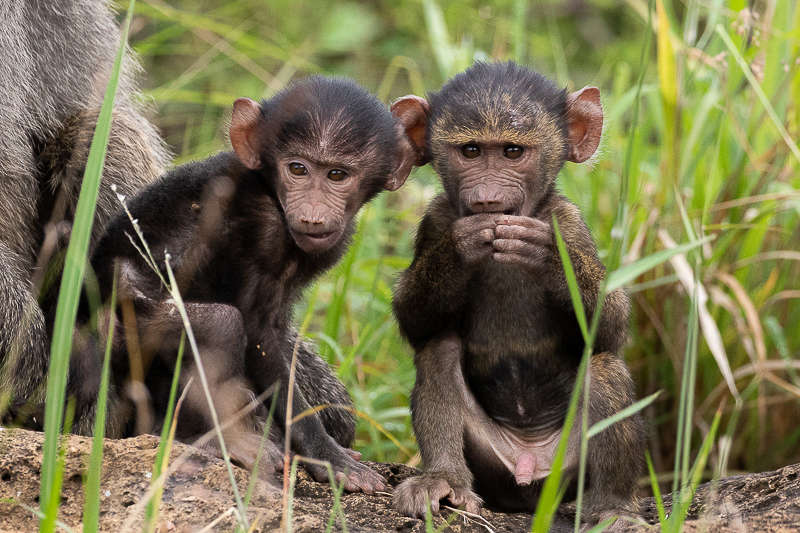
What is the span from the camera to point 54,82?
3254mm

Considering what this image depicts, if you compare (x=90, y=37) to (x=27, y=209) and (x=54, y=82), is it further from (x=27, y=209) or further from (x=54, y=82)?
(x=27, y=209)

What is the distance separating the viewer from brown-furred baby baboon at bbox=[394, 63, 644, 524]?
2.58 m

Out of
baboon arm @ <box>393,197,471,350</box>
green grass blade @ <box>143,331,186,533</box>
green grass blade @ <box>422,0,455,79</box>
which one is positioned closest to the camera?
green grass blade @ <box>143,331,186,533</box>

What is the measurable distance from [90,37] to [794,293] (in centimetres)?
284

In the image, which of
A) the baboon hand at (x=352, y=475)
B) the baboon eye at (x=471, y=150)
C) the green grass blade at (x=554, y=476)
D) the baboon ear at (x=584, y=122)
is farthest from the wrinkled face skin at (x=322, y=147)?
the green grass blade at (x=554, y=476)

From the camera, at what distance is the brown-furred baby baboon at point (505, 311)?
2.58 meters

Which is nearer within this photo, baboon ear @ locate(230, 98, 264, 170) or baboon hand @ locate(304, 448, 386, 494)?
baboon hand @ locate(304, 448, 386, 494)

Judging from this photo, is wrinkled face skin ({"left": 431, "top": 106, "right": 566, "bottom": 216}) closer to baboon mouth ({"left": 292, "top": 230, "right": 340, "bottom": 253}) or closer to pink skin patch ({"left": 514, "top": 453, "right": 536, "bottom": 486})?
baboon mouth ({"left": 292, "top": 230, "right": 340, "bottom": 253})

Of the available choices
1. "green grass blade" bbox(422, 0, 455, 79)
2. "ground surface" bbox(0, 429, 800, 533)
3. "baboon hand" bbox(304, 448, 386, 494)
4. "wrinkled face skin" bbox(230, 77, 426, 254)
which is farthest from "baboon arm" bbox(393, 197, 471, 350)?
"green grass blade" bbox(422, 0, 455, 79)

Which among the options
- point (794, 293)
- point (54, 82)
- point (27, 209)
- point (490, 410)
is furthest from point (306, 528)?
point (794, 293)

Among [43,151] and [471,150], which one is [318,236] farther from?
[43,151]

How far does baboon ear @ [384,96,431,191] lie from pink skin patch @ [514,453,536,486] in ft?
3.03

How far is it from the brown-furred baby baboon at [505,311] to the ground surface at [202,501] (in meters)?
0.13

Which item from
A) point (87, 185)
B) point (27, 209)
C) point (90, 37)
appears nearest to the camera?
point (87, 185)
